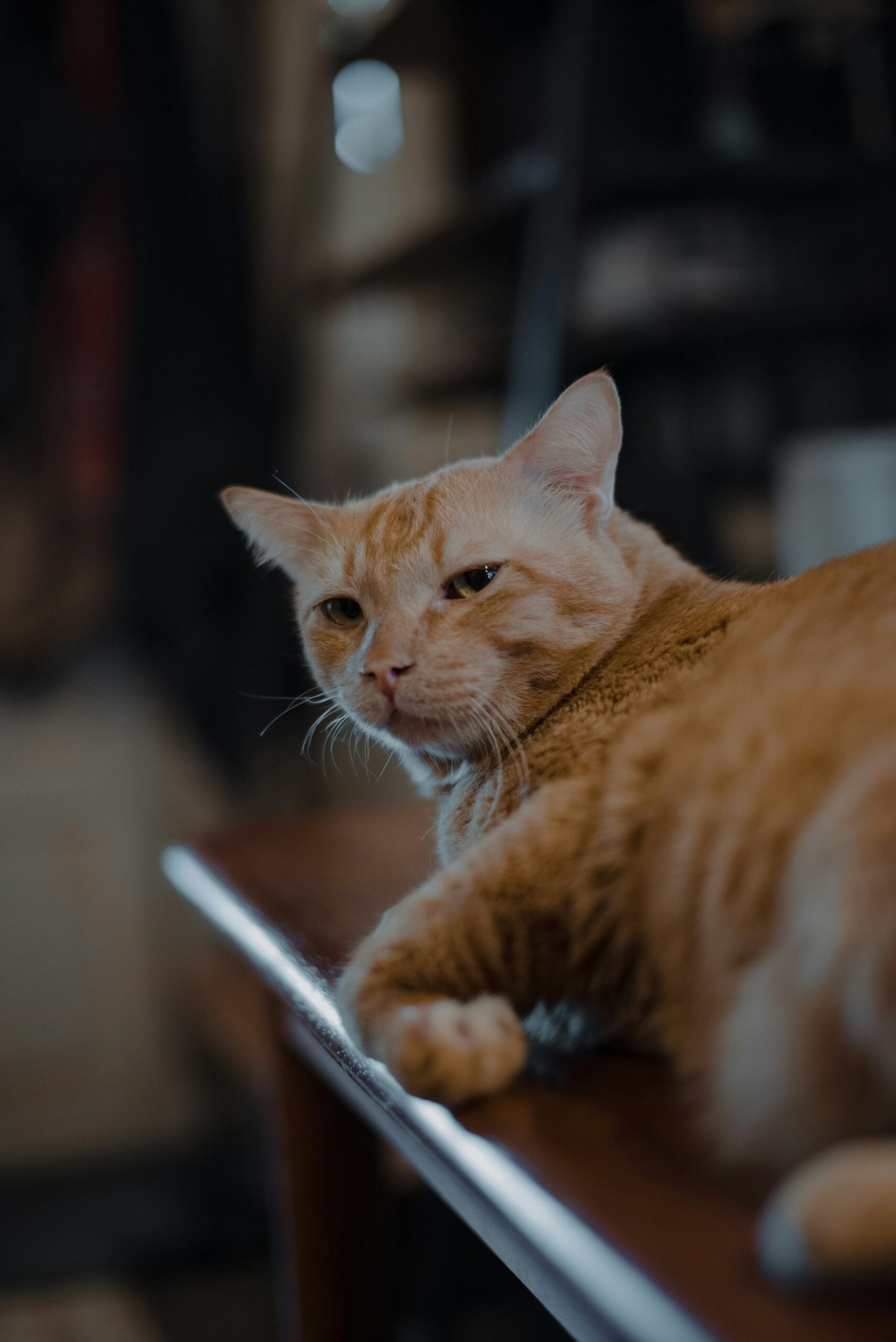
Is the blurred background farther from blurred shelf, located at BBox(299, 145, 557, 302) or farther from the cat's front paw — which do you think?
the cat's front paw

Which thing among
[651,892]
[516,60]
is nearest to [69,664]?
[516,60]

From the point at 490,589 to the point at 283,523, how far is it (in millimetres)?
196

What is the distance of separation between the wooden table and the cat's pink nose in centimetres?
15

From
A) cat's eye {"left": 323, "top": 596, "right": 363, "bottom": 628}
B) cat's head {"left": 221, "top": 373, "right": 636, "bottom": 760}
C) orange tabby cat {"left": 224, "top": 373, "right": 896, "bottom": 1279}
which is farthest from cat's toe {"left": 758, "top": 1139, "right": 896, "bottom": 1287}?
cat's eye {"left": 323, "top": 596, "right": 363, "bottom": 628}

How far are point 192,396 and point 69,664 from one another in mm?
650

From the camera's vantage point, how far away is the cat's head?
23.0 inches

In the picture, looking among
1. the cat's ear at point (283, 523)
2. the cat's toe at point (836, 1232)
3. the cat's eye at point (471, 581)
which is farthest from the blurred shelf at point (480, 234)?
the cat's toe at point (836, 1232)

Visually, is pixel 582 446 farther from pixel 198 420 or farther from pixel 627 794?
pixel 198 420

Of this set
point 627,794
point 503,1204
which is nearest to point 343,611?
point 627,794

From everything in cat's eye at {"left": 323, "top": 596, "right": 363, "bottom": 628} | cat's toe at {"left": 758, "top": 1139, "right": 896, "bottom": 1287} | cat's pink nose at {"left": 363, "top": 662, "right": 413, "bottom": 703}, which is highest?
cat's eye at {"left": 323, "top": 596, "right": 363, "bottom": 628}

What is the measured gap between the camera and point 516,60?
1.79m

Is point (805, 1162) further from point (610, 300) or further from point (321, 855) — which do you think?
point (610, 300)

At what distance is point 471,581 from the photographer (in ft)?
1.97

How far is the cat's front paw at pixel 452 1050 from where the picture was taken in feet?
1.47
